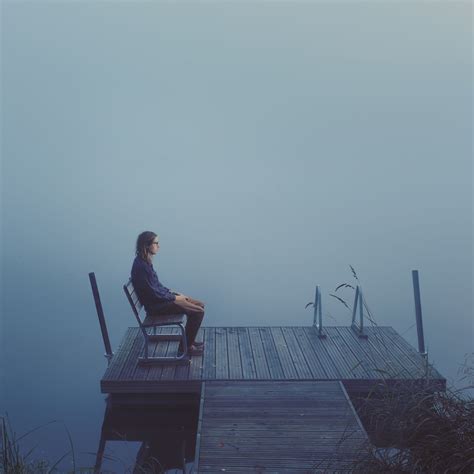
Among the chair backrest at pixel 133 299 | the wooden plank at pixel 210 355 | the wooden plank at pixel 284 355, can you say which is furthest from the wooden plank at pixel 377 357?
the chair backrest at pixel 133 299

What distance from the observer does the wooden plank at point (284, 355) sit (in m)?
6.00

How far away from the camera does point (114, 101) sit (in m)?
30.7

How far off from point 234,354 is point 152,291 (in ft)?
3.74

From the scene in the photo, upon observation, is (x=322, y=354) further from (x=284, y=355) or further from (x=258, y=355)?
(x=258, y=355)

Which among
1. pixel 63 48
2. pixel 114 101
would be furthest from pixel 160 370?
pixel 63 48

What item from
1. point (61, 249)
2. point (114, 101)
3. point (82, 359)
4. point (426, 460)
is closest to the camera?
point (426, 460)

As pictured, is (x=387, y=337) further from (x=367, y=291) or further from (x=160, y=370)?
(x=367, y=291)

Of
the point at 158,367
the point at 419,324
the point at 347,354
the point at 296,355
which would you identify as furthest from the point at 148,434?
the point at 419,324

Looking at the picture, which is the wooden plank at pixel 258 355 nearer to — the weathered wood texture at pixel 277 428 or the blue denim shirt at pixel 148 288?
the weathered wood texture at pixel 277 428

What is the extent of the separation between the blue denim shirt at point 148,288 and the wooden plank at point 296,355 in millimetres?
1344

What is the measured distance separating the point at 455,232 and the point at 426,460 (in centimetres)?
1358

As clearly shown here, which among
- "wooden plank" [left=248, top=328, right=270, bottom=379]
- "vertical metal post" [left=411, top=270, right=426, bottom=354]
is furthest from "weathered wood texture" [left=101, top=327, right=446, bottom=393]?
"vertical metal post" [left=411, top=270, right=426, bottom=354]

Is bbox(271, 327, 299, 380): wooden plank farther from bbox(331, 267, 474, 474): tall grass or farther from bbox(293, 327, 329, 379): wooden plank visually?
bbox(331, 267, 474, 474): tall grass

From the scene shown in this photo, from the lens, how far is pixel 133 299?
19.3 feet
